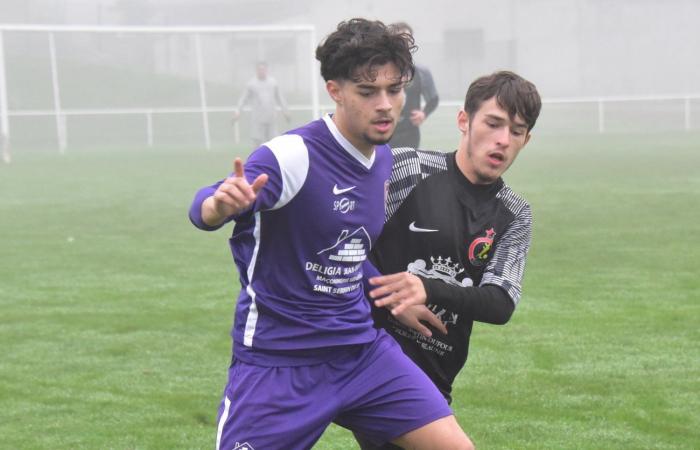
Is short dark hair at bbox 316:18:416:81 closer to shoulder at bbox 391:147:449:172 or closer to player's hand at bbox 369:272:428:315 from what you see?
shoulder at bbox 391:147:449:172

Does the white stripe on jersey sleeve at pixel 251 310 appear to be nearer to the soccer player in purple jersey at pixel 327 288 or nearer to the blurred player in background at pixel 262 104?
the soccer player in purple jersey at pixel 327 288

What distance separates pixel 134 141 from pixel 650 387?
28.5 meters

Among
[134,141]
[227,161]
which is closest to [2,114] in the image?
[227,161]

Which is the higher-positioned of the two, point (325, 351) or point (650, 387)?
point (325, 351)

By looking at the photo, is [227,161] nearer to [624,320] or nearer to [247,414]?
[624,320]

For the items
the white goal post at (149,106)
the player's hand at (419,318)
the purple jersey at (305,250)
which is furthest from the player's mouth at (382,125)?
the white goal post at (149,106)

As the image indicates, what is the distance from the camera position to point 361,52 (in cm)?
420

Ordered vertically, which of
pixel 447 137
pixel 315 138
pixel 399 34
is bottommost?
pixel 447 137

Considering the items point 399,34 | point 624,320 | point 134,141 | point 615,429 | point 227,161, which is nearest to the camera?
point 399,34

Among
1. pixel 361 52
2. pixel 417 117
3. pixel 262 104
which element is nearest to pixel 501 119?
pixel 361 52

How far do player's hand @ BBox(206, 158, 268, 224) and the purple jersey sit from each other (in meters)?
0.25

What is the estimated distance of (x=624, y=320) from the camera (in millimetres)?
9016

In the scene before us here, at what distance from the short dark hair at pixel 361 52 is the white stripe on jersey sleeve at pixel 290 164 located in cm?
36

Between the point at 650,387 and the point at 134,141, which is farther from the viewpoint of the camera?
the point at 134,141
